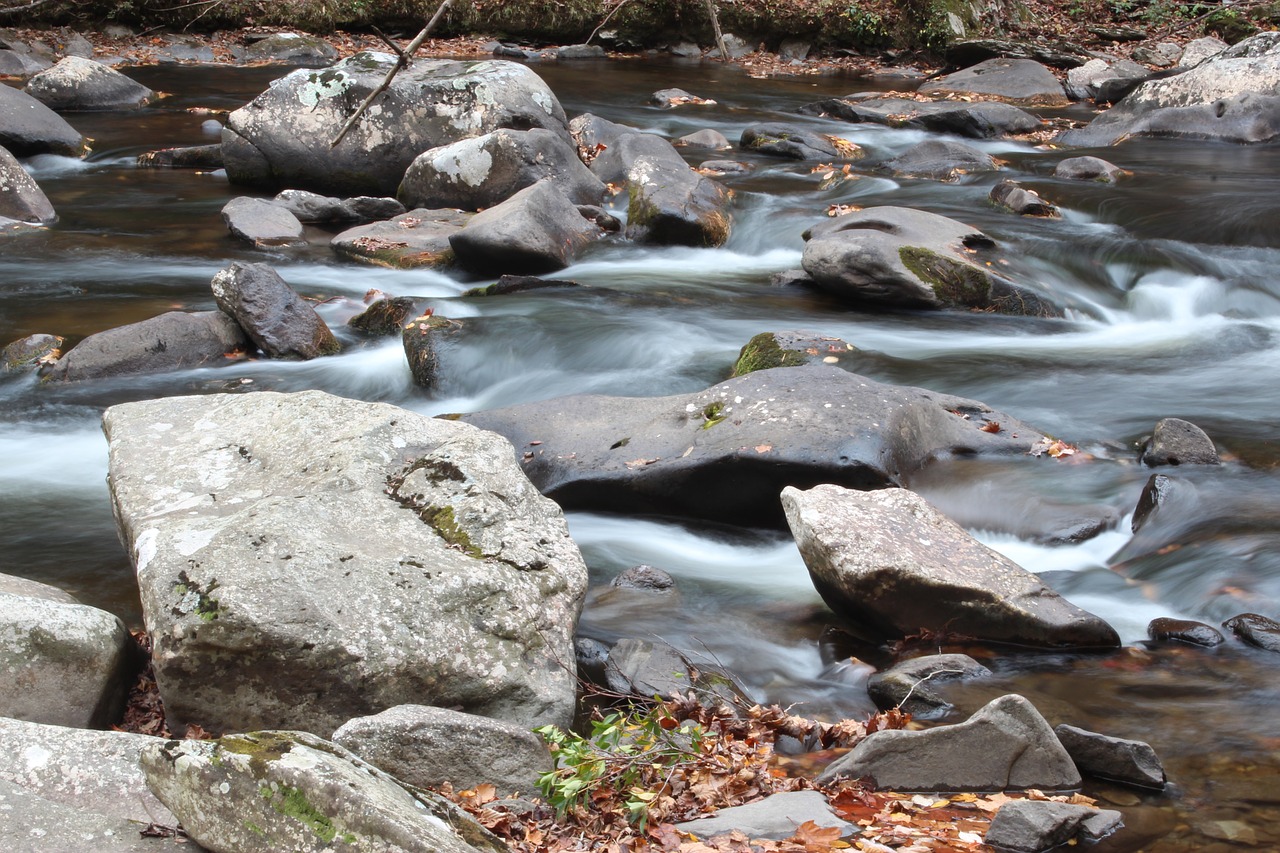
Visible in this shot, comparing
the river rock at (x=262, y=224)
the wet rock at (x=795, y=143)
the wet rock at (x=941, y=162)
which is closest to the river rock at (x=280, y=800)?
the river rock at (x=262, y=224)

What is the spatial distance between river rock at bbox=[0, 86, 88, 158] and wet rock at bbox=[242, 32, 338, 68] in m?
7.97

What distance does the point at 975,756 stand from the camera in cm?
371

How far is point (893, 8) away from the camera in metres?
24.6

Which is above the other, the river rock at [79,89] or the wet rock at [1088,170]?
the river rock at [79,89]

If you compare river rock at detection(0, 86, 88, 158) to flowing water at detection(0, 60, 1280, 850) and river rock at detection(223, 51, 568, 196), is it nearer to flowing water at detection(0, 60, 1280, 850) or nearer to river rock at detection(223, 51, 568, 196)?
flowing water at detection(0, 60, 1280, 850)

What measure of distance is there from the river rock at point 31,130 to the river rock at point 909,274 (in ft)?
32.4

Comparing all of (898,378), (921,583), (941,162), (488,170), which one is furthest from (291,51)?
(921,583)

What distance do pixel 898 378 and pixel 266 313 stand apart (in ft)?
14.9

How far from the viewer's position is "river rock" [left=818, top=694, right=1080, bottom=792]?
3695 millimetres

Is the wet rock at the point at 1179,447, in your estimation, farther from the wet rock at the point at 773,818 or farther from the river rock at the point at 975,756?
the wet rock at the point at 773,818

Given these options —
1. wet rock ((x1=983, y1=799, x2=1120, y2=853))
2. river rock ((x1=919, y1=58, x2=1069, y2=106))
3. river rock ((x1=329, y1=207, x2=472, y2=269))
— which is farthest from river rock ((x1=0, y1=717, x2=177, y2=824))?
river rock ((x1=919, y1=58, x2=1069, y2=106))

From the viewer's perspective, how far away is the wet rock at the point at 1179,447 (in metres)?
6.57

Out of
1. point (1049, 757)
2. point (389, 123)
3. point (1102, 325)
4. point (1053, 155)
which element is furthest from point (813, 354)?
point (1053, 155)

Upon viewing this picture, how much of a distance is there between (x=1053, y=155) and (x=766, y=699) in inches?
479
